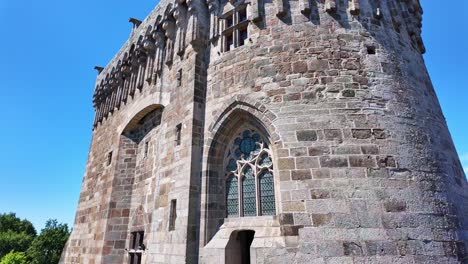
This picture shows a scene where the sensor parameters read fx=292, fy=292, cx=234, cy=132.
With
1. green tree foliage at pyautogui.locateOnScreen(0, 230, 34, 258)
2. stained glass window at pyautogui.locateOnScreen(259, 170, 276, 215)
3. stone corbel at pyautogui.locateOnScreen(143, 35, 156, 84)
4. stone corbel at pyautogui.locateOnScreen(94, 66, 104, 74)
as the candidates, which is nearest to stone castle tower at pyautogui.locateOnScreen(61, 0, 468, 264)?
stained glass window at pyautogui.locateOnScreen(259, 170, 276, 215)

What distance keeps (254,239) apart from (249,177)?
1396 mm

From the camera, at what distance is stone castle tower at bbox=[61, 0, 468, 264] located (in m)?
4.80

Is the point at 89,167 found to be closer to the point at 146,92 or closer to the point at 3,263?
the point at 146,92

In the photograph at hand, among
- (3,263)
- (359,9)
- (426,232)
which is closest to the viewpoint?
(426,232)

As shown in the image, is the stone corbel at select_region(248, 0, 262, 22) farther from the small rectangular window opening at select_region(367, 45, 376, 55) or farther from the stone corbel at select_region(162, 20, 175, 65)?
the stone corbel at select_region(162, 20, 175, 65)

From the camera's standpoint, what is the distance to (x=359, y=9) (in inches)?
259

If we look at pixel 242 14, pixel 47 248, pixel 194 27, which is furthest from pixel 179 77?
pixel 47 248

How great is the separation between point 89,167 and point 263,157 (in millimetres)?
10208

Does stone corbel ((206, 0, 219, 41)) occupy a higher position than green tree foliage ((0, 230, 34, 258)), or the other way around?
stone corbel ((206, 0, 219, 41))

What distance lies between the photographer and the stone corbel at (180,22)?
8.42 metres

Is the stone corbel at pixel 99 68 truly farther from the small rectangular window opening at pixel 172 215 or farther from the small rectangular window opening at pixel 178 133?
the small rectangular window opening at pixel 172 215

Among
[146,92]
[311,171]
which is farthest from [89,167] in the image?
[311,171]

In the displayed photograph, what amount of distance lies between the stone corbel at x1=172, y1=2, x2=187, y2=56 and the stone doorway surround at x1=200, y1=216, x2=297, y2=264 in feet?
16.7

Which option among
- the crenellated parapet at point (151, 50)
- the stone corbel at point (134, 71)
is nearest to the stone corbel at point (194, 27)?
the crenellated parapet at point (151, 50)
